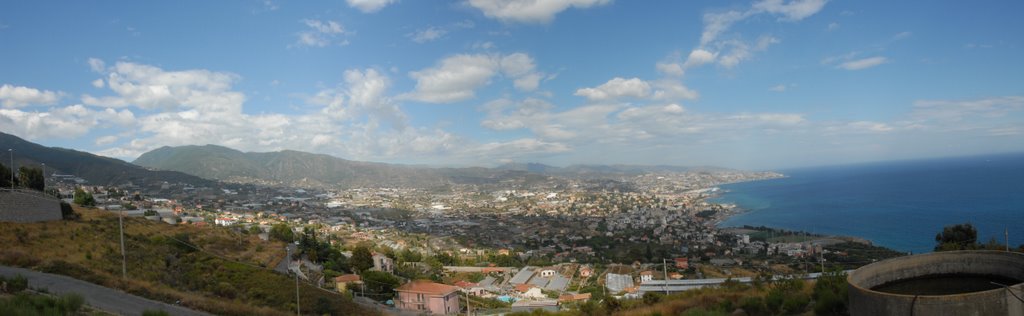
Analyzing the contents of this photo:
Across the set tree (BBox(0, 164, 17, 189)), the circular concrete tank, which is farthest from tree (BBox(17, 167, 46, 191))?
the circular concrete tank

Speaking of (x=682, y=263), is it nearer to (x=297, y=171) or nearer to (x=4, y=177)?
(x=4, y=177)

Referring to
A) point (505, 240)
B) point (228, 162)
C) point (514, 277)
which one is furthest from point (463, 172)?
point (514, 277)

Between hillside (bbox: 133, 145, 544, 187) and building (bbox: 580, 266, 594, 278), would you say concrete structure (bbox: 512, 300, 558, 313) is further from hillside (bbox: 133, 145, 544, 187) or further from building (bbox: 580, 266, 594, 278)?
hillside (bbox: 133, 145, 544, 187)

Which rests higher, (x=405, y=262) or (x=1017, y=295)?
(x=1017, y=295)

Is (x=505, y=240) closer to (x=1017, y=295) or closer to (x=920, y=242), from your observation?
(x=920, y=242)

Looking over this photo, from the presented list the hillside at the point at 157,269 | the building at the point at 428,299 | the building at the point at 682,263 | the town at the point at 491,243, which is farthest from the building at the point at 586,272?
the hillside at the point at 157,269

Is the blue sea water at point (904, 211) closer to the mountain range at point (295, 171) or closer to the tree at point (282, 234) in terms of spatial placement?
the tree at point (282, 234)

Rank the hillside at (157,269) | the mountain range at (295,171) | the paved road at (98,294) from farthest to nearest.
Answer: the mountain range at (295,171)
the hillside at (157,269)
the paved road at (98,294)
